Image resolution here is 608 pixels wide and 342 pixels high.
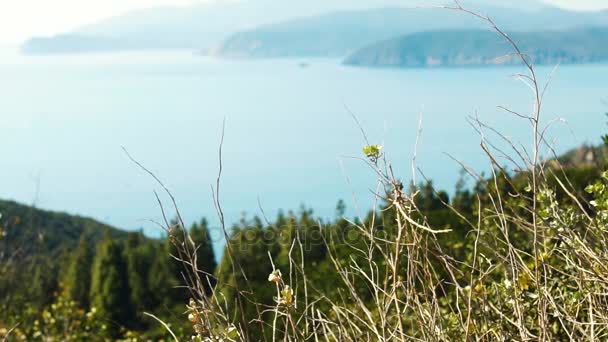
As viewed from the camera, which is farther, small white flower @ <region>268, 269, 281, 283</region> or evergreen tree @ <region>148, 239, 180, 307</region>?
evergreen tree @ <region>148, 239, 180, 307</region>

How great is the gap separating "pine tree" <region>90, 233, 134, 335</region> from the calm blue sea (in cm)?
1651

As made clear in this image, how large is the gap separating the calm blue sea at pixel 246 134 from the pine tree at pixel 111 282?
16.5 meters

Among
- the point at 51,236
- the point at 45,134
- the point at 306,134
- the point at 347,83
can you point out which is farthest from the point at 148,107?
the point at 51,236

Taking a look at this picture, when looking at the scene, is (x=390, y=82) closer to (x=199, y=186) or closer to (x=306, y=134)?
(x=306, y=134)

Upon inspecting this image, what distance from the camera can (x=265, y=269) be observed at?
2164 centimetres

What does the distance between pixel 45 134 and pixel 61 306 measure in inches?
5073

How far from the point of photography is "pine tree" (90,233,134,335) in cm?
3129

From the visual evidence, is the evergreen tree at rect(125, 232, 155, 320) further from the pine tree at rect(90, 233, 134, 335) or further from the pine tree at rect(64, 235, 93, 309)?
the pine tree at rect(64, 235, 93, 309)

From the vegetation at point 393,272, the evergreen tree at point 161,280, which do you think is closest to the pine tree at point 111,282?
the vegetation at point 393,272

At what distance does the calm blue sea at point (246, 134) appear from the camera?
82.8 meters

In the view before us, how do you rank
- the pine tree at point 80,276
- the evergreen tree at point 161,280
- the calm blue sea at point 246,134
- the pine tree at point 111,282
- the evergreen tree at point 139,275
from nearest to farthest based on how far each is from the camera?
1. the evergreen tree at point 161,280
2. the pine tree at point 111,282
3. the evergreen tree at point 139,275
4. the pine tree at point 80,276
5. the calm blue sea at point 246,134

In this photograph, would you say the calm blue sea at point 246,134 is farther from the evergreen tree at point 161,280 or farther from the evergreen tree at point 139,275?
the evergreen tree at point 161,280

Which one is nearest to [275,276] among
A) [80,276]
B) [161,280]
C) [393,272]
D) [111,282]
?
[393,272]

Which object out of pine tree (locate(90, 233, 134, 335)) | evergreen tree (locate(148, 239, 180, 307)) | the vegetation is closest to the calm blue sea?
evergreen tree (locate(148, 239, 180, 307))
